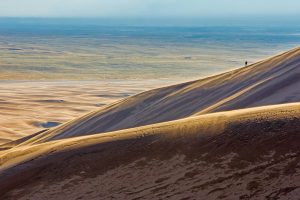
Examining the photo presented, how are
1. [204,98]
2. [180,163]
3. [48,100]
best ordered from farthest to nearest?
[48,100] → [204,98] → [180,163]

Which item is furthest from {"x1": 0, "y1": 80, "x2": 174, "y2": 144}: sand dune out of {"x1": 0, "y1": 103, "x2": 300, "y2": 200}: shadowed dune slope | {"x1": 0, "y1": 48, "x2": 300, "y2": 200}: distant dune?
{"x1": 0, "y1": 103, "x2": 300, "y2": 200}: shadowed dune slope

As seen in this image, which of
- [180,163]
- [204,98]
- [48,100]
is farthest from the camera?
[48,100]

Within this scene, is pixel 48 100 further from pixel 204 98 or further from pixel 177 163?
pixel 177 163

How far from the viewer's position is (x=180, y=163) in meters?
11.5

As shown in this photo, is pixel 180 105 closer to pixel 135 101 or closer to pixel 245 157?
pixel 135 101

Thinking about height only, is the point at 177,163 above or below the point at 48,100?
above

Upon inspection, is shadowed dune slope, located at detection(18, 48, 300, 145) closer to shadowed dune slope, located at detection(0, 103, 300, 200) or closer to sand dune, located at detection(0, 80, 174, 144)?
shadowed dune slope, located at detection(0, 103, 300, 200)

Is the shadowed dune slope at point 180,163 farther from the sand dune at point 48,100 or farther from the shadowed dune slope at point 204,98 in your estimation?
the sand dune at point 48,100

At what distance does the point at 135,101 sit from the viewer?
27.4 meters

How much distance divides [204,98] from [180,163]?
1121cm

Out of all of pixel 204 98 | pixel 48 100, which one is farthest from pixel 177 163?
pixel 48 100

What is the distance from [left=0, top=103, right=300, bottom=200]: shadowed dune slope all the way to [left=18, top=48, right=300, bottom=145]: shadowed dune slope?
5193 millimetres

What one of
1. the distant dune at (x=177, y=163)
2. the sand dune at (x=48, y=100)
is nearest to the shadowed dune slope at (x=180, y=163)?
the distant dune at (x=177, y=163)

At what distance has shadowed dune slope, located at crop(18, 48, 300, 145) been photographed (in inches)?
731
